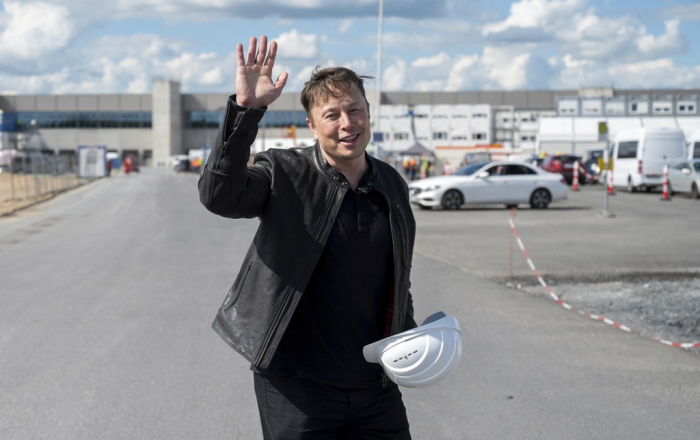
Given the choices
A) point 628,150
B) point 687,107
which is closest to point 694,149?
point 628,150

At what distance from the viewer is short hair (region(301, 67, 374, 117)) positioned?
10.1 ft

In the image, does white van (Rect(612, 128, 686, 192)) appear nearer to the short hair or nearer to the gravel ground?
the gravel ground

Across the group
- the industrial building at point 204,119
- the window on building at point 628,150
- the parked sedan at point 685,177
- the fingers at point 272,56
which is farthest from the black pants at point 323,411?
the industrial building at point 204,119

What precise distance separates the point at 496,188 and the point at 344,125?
22.7m

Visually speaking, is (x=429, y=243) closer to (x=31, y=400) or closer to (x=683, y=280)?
(x=683, y=280)

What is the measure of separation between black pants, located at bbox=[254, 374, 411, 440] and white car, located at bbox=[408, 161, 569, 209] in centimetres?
2225

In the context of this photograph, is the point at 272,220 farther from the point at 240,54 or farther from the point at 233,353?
the point at 233,353

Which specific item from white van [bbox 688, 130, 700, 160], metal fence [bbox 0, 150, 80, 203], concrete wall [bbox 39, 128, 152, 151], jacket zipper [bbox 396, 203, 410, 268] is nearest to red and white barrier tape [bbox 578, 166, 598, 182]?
white van [bbox 688, 130, 700, 160]

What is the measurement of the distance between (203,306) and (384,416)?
6.54 metres

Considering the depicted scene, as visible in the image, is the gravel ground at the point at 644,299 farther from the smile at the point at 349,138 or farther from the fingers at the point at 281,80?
the fingers at the point at 281,80

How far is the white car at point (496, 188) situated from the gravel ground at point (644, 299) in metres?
13.6

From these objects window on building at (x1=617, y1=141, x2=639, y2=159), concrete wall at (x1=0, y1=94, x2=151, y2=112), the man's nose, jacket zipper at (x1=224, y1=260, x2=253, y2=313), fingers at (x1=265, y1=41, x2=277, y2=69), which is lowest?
jacket zipper at (x1=224, y1=260, x2=253, y2=313)

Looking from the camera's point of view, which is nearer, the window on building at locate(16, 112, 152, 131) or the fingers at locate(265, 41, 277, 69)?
the fingers at locate(265, 41, 277, 69)

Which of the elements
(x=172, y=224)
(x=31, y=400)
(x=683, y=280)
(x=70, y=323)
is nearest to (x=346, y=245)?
(x=31, y=400)
